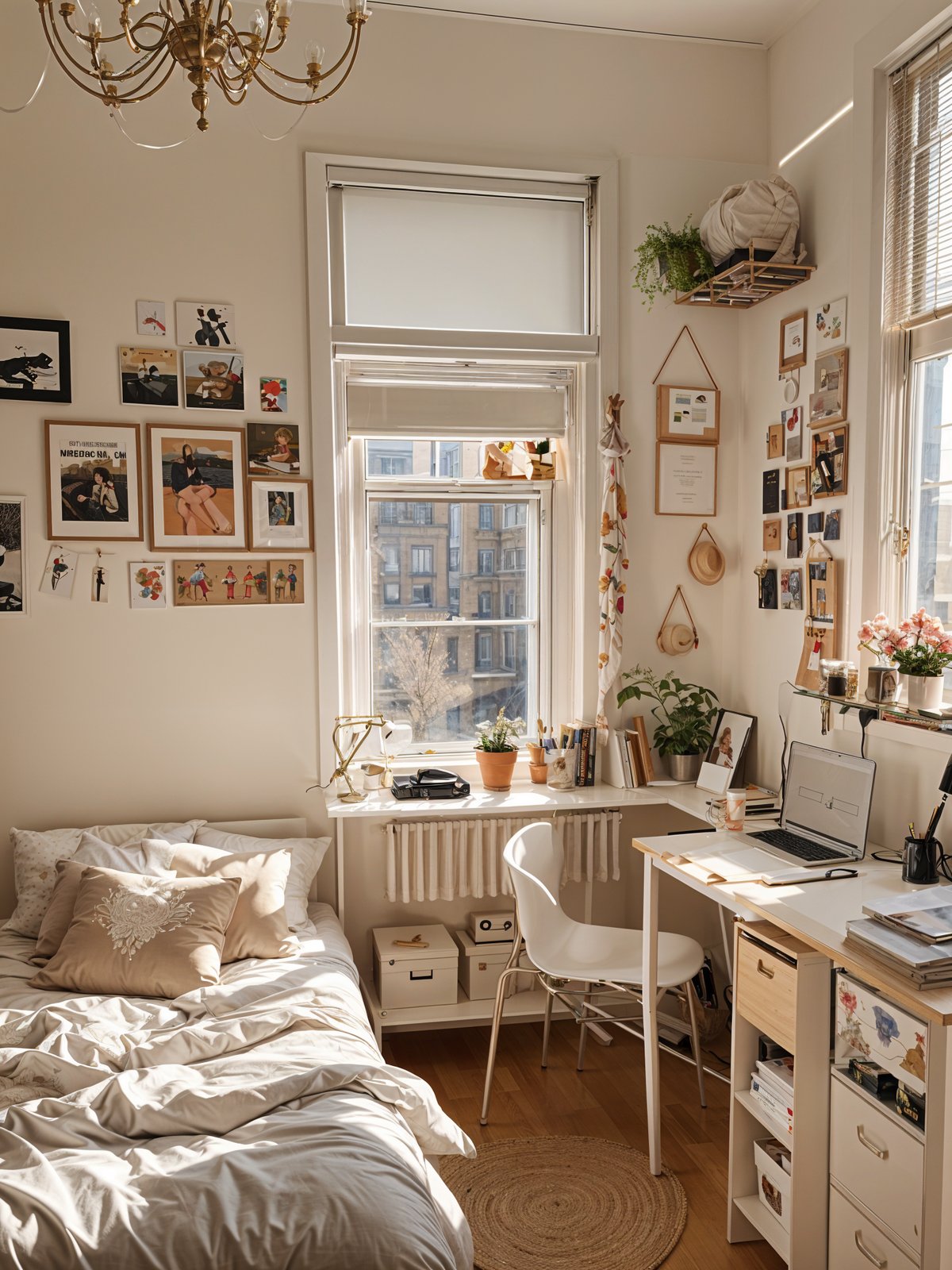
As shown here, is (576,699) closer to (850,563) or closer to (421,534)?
(421,534)

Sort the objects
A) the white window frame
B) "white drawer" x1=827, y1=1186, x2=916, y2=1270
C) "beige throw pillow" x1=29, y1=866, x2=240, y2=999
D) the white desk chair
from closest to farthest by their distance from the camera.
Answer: "white drawer" x1=827, y1=1186, x2=916, y2=1270, "beige throw pillow" x1=29, y1=866, x2=240, y2=999, the white desk chair, the white window frame

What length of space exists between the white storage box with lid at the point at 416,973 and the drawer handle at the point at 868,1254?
1544mm

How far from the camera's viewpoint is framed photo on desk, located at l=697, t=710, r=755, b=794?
126 inches

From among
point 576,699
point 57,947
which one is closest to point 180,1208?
point 57,947

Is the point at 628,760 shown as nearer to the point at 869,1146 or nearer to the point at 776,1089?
the point at 776,1089

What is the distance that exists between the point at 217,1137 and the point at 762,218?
2838 mm

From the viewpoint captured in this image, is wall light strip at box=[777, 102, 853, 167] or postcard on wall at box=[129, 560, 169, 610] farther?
postcard on wall at box=[129, 560, 169, 610]

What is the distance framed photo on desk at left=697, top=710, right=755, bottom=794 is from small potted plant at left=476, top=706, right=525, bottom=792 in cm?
64

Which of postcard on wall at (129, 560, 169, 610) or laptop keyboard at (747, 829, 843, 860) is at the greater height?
postcard on wall at (129, 560, 169, 610)

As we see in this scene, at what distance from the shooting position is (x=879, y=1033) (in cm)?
188

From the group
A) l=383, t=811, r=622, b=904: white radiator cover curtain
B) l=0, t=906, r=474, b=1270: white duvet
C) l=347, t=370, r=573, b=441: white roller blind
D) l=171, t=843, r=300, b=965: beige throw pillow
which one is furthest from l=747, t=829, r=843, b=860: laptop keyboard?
l=347, t=370, r=573, b=441: white roller blind

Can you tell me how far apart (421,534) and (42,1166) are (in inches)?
92.0

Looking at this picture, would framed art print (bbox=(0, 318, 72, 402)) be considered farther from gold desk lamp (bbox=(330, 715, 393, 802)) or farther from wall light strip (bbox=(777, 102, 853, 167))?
wall light strip (bbox=(777, 102, 853, 167))

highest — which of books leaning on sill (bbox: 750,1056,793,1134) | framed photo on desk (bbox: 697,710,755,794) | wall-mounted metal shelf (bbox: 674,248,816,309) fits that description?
wall-mounted metal shelf (bbox: 674,248,816,309)
